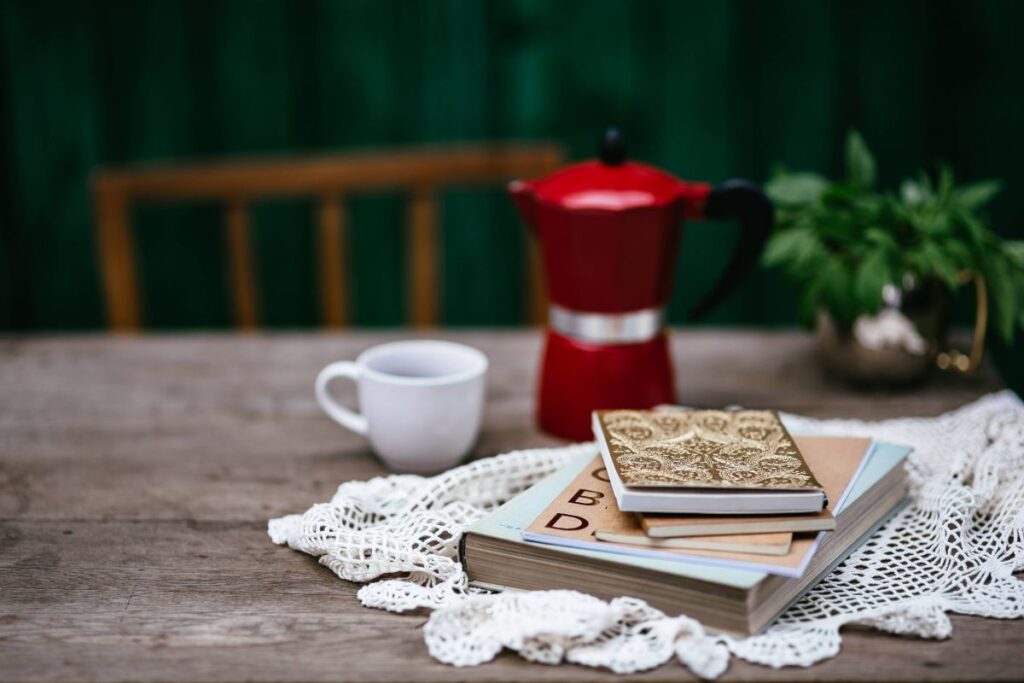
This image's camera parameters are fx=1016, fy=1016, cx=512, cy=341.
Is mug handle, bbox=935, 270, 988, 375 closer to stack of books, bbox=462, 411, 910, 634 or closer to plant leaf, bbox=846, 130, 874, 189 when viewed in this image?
plant leaf, bbox=846, 130, 874, 189

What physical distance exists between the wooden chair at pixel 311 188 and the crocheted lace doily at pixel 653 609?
62 cm

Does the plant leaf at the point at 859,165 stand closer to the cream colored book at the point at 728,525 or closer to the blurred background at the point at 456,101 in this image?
the cream colored book at the point at 728,525

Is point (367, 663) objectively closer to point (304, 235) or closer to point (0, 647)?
point (0, 647)

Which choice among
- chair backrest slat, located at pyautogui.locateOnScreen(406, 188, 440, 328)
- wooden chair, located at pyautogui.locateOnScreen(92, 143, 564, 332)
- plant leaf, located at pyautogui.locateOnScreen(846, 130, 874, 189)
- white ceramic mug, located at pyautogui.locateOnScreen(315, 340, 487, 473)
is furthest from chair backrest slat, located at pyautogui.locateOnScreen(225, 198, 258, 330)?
plant leaf, located at pyautogui.locateOnScreen(846, 130, 874, 189)

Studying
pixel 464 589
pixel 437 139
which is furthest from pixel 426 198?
pixel 464 589

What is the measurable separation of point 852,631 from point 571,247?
38 cm

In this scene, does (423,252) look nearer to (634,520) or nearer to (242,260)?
(242,260)

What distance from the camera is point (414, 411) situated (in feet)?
2.71

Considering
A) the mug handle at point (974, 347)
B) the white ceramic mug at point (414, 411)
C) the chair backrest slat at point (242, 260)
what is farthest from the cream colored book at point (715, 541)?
the chair backrest slat at point (242, 260)

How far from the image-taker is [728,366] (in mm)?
1136

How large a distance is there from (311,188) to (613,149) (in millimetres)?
648

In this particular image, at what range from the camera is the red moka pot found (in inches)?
33.2

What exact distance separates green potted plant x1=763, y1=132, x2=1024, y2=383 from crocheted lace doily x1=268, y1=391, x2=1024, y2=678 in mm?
124

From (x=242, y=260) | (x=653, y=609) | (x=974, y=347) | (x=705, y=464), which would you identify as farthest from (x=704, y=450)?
(x=242, y=260)
